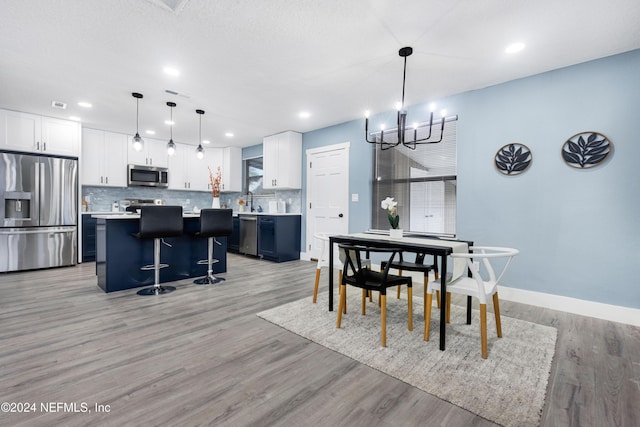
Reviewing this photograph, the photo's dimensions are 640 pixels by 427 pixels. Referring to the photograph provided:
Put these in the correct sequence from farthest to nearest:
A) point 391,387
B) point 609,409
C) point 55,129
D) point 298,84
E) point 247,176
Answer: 1. point 247,176
2. point 55,129
3. point 298,84
4. point 391,387
5. point 609,409

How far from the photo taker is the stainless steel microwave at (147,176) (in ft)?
19.8

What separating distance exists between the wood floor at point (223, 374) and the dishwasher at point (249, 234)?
2.89 metres

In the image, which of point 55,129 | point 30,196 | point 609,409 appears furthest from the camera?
point 55,129

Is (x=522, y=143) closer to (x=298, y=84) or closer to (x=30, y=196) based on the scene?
(x=298, y=84)

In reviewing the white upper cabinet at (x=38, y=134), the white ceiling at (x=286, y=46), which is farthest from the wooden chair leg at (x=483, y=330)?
the white upper cabinet at (x=38, y=134)

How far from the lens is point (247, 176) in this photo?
7.41 meters

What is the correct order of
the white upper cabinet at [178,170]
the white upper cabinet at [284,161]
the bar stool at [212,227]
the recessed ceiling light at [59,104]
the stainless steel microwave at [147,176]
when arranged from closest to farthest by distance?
the bar stool at [212,227] → the recessed ceiling light at [59,104] → the white upper cabinet at [284,161] → the stainless steel microwave at [147,176] → the white upper cabinet at [178,170]

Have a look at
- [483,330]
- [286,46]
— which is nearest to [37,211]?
[286,46]

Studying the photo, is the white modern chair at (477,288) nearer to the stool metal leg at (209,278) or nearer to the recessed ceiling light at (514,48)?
the recessed ceiling light at (514,48)

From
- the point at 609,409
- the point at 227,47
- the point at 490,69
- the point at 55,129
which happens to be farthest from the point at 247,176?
the point at 609,409

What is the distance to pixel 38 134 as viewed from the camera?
4.75m

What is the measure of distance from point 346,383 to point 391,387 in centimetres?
26

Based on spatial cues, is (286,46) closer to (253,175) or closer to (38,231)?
(253,175)

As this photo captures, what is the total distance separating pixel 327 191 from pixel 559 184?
10.8 feet
